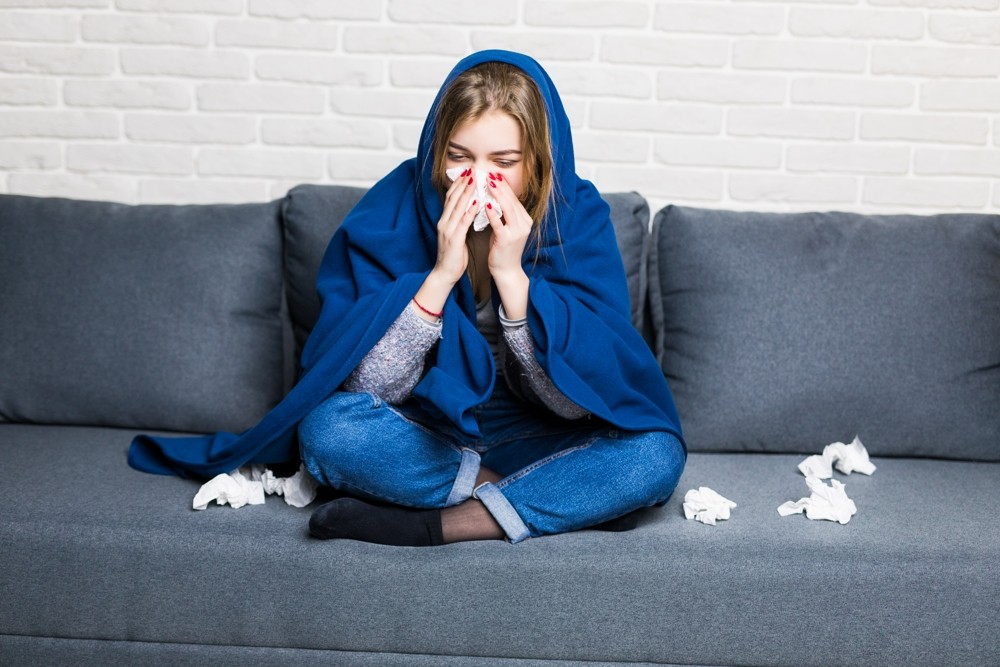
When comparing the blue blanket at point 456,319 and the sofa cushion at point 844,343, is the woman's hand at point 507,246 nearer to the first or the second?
the blue blanket at point 456,319

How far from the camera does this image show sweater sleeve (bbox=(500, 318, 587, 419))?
5.40 feet

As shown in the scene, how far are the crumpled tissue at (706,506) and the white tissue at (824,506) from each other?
0.11 m

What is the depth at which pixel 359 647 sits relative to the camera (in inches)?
58.6

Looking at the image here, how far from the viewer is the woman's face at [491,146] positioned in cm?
162

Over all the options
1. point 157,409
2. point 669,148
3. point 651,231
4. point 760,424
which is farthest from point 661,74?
point 157,409

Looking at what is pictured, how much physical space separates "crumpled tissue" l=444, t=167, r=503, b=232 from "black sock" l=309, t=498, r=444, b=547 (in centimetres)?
49

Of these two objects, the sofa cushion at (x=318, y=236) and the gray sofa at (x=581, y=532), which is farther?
the sofa cushion at (x=318, y=236)

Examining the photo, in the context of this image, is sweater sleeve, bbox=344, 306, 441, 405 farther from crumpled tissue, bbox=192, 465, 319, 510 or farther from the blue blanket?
crumpled tissue, bbox=192, 465, 319, 510

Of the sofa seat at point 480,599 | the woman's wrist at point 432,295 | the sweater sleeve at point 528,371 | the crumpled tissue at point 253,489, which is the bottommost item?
the sofa seat at point 480,599

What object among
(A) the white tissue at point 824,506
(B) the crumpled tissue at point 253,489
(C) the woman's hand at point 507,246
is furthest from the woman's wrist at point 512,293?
(A) the white tissue at point 824,506

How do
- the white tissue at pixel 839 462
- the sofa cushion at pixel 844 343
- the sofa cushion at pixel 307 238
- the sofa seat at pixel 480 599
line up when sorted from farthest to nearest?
the sofa cushion at pixel 307 238, the sofa cushion at pixel 844 343, the white tissue at pixel 839 462, the sofa seat at pixel 480 599

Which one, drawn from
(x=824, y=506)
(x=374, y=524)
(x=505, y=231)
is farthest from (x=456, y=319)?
(x=824, y=506)

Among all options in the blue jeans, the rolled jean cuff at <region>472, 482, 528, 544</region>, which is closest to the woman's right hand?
the blue jeans

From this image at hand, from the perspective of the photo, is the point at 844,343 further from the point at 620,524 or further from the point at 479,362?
the point at 479,362
